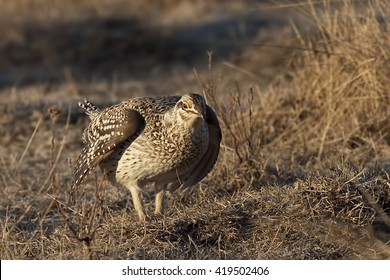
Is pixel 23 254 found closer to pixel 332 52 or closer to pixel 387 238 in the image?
pixel 387 238

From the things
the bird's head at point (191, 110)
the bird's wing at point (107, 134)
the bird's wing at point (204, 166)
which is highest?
the bird's head at point (191, 110)

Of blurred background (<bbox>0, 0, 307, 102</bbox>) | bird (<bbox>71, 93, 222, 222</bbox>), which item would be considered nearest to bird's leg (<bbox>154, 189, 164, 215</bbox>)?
bird (<bbox>71, 93, 222, 222</bbox>)

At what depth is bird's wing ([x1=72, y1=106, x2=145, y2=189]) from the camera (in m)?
5.90

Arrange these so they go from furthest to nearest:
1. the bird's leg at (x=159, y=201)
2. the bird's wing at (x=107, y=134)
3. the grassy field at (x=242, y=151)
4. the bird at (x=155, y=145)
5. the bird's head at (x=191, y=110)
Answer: the bird's leg at (x=159, y=201), the bird's wing at (x=107, y=134), the bird at (x=155, y=145), the bird's head at (x=191, y=110), the grassy field at (x=242, y=151)

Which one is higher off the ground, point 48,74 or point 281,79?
point 281,79

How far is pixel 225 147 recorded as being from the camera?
6.89 metres

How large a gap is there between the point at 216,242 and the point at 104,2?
40.7 feet

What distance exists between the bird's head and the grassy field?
48cm

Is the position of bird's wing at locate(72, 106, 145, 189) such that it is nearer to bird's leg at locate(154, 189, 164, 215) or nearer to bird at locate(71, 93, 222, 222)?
bird at locate(71, 93, 222, 222)

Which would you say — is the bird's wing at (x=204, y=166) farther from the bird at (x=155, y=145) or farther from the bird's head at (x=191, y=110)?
the bird's head at (x=191, y=110)

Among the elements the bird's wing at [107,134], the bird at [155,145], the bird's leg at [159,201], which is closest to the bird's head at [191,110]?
the bird at [155,145]

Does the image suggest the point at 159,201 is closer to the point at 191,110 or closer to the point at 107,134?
the point at 107,134

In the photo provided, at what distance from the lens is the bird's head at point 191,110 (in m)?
5.58

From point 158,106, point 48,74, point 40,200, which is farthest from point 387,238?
point 48,74
